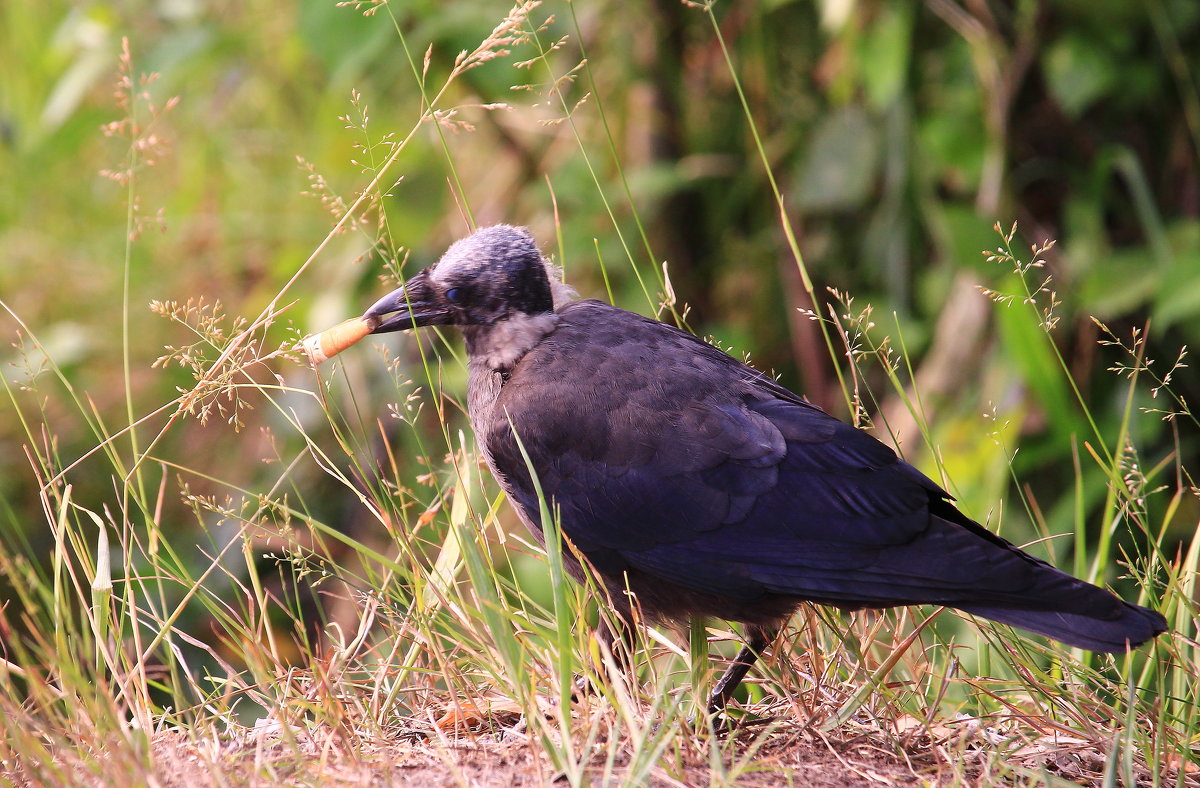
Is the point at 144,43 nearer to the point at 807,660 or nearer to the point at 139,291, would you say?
the point at 139,291

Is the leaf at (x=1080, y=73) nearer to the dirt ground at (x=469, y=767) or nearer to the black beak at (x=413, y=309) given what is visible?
the black beak at (x=413, y=309)

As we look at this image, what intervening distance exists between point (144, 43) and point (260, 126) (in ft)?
3.70

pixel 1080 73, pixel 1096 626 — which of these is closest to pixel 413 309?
pixel 1096 626

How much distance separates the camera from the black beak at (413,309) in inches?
104

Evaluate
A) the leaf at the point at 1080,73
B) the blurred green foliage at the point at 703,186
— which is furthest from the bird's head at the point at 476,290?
the leaf at the point at 1080,73

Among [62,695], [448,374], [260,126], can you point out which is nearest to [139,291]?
[260,126]

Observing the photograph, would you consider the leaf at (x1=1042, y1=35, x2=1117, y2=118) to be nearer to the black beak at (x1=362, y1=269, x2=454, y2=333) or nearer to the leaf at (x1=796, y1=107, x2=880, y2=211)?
the leaf at (x1=796, y1=107, x2=880, y2=211)

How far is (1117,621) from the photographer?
1.94 m

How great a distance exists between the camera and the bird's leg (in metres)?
2.27

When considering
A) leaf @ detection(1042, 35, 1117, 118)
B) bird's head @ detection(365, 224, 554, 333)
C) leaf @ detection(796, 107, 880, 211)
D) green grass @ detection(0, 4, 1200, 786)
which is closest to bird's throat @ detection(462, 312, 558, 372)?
bird's head @ detection(365, 224, 554, 333)

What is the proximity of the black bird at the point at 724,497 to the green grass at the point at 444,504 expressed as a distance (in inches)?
4.7

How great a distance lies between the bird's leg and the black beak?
994 millimetres

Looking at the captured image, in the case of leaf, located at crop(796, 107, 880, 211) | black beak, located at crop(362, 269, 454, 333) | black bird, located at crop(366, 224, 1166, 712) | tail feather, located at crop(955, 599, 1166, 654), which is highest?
leaf, located at crop(796, 107, 880, 211)

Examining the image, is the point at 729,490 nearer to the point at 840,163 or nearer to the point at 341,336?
the point at 341,336
